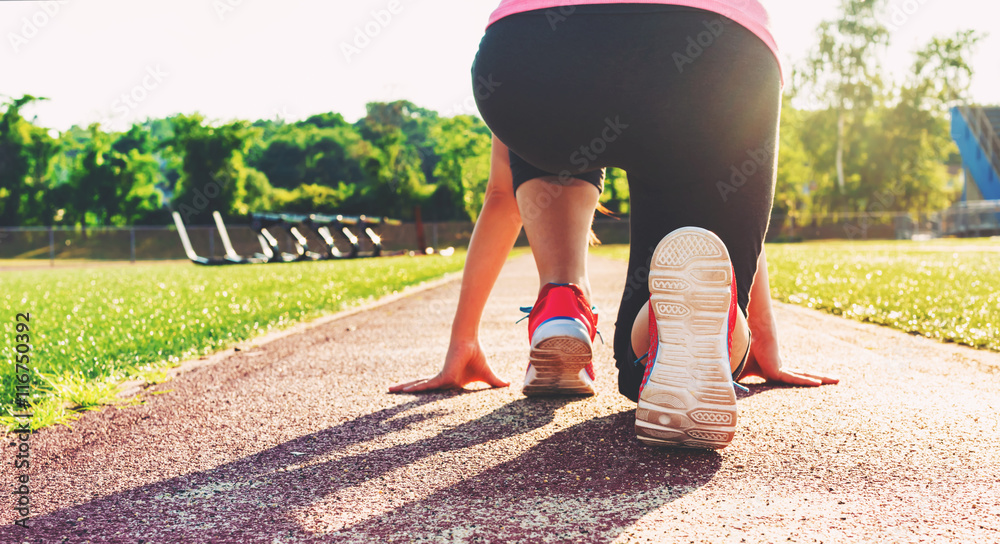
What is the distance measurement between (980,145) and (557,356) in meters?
49.0

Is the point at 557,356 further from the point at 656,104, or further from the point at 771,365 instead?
the point at 771,365

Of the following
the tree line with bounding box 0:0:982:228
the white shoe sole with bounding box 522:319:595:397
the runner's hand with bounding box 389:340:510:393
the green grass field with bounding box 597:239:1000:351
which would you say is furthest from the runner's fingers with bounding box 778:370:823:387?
the tree line with bounding box 0:0:982:228

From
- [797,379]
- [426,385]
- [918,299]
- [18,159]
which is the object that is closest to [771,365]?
[797,379]

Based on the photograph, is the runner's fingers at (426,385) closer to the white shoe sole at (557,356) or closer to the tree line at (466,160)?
the white shoe sole at (557,356)

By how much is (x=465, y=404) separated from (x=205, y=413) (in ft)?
2.70

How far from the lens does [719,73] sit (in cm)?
162

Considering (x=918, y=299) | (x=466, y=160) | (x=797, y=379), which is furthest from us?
(x=466, y=160)

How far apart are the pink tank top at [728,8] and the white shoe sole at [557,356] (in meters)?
0.81

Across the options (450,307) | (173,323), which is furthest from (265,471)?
(450,307)

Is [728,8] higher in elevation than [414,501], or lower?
higher

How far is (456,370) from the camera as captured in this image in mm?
2521

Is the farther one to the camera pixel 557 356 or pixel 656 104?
pixel 557 356

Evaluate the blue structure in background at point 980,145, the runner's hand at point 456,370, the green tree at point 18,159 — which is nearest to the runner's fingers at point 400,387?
the runner's hand at point 456,370

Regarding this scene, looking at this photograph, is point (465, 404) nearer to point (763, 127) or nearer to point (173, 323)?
point (763, 127)
